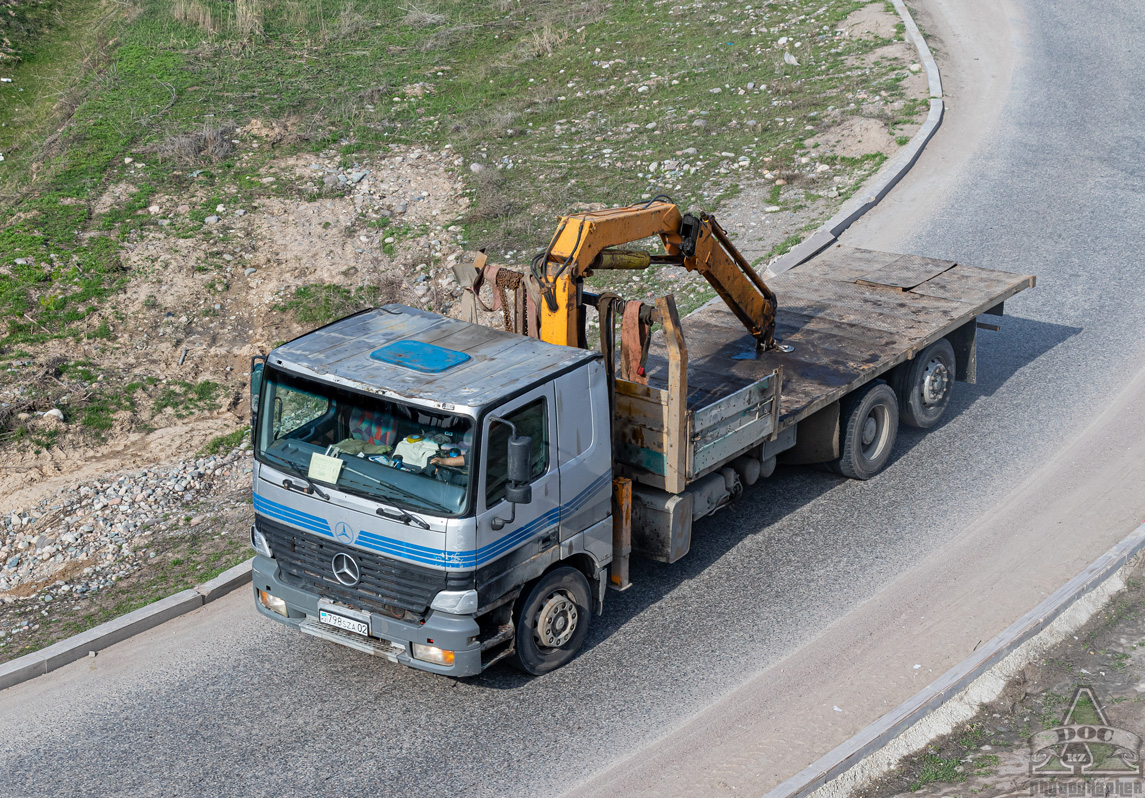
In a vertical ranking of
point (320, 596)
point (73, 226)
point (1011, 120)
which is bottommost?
point (320, 596)

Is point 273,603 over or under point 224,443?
over

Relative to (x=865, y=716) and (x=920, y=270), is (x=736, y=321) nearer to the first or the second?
(x=920, y=270)

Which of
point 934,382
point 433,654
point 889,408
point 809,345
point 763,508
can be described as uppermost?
point 809,345

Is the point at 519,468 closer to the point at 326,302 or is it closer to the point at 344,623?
the point at 344,623

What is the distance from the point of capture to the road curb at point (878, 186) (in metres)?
15.2

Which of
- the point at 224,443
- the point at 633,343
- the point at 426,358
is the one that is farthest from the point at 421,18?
the point at 426,358

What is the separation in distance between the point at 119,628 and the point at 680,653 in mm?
4761

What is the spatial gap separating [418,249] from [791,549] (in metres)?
8.88

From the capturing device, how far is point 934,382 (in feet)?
38.1

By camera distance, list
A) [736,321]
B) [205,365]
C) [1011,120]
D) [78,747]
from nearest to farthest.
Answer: [78,747] → [736,321] → [205,365] → [1011,120]

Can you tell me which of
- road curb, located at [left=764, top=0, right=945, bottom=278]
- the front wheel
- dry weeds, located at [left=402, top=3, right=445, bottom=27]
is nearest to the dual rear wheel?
road curb, located at [left=764, top=0, right=945, bottom=278]

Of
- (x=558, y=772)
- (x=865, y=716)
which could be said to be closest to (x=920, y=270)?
(x=865, y=716)

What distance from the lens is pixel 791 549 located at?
1006 centimetres

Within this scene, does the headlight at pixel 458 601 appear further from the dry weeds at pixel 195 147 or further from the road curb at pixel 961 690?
the dry weeds at pixel 195 147
